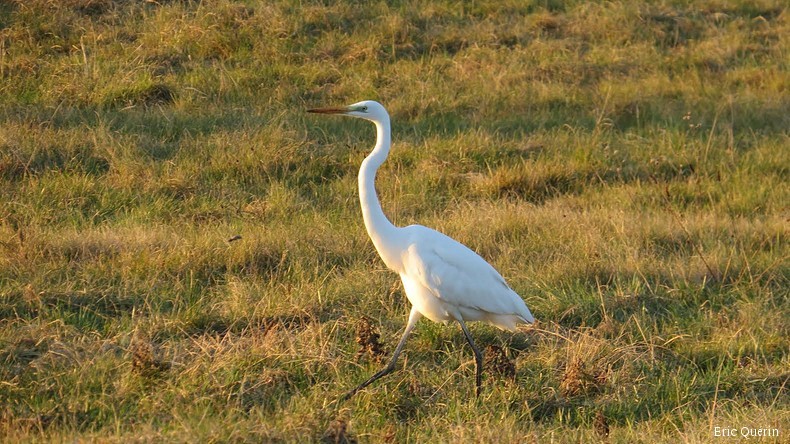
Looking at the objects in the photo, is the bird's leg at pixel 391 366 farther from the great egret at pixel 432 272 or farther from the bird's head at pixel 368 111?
the bird's head at pixel 368 111

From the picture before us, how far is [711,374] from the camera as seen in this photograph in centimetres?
438

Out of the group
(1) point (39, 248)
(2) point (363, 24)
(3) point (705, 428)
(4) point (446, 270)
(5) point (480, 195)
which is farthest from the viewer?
(2) point (363, 24)

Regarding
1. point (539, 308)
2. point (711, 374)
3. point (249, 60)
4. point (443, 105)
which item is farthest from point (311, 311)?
point (249, 60)

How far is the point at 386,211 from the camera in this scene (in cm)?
628

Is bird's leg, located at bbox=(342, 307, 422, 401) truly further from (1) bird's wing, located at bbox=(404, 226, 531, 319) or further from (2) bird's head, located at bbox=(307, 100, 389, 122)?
(2) bird's head, located at bbox=(307, 100, 389, 122)

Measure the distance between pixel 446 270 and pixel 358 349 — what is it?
54 centimetres

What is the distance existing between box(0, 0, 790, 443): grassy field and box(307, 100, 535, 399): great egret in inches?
9.4

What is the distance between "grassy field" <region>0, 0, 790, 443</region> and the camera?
3973mm

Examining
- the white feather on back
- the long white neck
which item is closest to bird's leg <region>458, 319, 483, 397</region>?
the white feather on back

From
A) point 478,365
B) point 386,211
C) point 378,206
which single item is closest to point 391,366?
point 478,365

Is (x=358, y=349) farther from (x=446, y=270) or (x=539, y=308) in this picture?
(x=539, y=308)

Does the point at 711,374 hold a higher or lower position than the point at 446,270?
lower

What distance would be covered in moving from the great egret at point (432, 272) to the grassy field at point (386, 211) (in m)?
0.24

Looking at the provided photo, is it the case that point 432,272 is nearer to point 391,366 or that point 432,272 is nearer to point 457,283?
point 457,283
